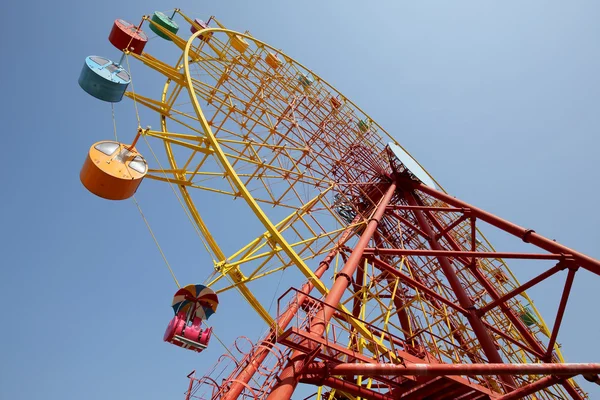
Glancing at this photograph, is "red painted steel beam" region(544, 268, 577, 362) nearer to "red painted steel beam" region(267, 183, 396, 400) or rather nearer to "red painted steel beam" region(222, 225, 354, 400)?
"red painted steel beam" region(267, 183, 396, 400)

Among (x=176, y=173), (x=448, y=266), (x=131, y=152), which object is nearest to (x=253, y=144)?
(x=176, y=173)

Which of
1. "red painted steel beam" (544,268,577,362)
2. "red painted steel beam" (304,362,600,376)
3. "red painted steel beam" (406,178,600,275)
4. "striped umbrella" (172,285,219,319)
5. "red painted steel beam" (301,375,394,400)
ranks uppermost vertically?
"red painted steel beam" (406,178,600,275)

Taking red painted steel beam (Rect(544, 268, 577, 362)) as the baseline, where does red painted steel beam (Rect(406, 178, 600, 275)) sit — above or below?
above

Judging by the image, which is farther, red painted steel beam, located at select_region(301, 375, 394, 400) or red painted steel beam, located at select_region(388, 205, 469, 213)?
red painted steel beam, located at select_region(388, 205, 469, 213)

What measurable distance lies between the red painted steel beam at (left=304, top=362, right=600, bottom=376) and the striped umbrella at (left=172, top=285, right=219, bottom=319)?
347 centimetres

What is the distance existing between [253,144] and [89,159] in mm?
4950

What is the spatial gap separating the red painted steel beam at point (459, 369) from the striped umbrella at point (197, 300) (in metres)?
3.47

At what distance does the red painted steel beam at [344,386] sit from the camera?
8438 millimetres

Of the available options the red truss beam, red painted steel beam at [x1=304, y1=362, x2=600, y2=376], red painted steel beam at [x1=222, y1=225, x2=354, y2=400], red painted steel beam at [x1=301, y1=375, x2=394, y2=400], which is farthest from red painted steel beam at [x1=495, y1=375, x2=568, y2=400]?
red painted steel beam at [x1=222, y1=225, x2=354, y2=400]

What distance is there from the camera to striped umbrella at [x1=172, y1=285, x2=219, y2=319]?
10.0m

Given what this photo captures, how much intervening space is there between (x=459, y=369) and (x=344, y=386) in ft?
9.13

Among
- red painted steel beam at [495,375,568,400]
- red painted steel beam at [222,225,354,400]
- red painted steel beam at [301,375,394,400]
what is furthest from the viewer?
red painted steel beam at [222,225,354,400]

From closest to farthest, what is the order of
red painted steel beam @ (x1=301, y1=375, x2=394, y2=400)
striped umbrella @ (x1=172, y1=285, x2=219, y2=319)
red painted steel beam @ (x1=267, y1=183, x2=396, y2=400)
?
red painted steel beam @ (x1=267, y1=183, x2=396, y2=400) < red painted steel beam @ (x1=301, y1=375, x2=394, y2=400) < striped umbrella @ (x1=172, y1=285, x2=219, y2=319)

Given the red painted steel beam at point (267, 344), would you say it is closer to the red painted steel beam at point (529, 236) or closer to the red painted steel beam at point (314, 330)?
the red painted steel beam at point (314, 330)
